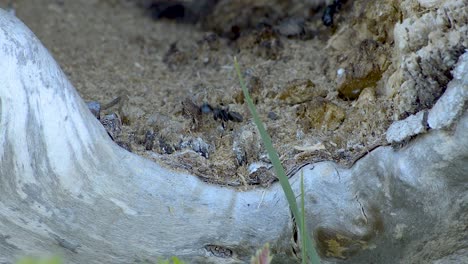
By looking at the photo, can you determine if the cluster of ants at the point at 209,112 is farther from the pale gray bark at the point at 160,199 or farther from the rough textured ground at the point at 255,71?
the pale gray bark at the point at 160,199

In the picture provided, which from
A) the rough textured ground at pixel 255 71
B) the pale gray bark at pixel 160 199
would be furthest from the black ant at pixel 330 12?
the pale gray bark at pixel 160 199

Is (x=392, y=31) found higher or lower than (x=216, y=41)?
lower

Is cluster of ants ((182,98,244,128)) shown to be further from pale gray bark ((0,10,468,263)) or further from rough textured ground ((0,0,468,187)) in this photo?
pale gray bark ((0,10,468,263))

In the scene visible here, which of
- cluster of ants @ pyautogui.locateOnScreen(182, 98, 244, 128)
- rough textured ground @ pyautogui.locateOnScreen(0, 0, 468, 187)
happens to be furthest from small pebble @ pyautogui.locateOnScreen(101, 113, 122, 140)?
cluster of ants @ pyautogui.locateOnScreen(182, 98, 244, 128)

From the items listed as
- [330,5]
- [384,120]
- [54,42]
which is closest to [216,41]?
[330,5]

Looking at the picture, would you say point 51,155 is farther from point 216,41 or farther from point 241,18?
point 241,18

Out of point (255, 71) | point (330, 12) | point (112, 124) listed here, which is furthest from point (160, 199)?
point (330, 12)
